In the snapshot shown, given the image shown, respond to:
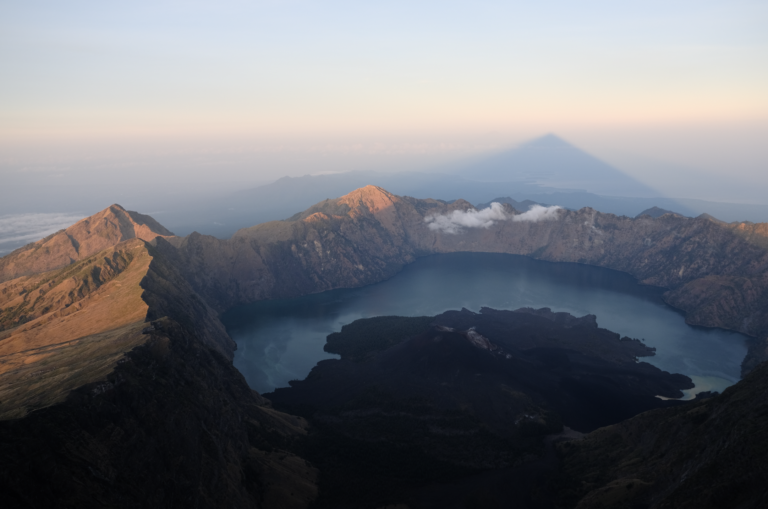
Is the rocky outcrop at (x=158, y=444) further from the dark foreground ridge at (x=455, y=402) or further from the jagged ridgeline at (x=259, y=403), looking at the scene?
the dark foreground ridge at (x=455, y=402)

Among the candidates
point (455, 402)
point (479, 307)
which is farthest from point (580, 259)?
point (455, 402)

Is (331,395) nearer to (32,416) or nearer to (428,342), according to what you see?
(428,342)

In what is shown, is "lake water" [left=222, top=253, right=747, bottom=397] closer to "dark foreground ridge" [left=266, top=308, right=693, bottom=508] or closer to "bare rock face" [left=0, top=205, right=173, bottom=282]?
"dark foreground ridge" [left=266, top=308, right=693, bottom=508]

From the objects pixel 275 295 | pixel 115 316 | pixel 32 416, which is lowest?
pixel 275 295

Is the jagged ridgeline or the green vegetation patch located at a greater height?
the jagged ridgeline

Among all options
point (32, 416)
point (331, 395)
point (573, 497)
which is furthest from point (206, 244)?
point (573, 497)

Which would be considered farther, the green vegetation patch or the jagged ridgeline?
the green vegetation patch

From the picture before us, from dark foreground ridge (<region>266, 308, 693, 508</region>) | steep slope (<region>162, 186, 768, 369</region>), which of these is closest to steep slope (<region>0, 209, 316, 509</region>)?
dark foreground ridge (<region>266, 308, 693, 508</region>)
